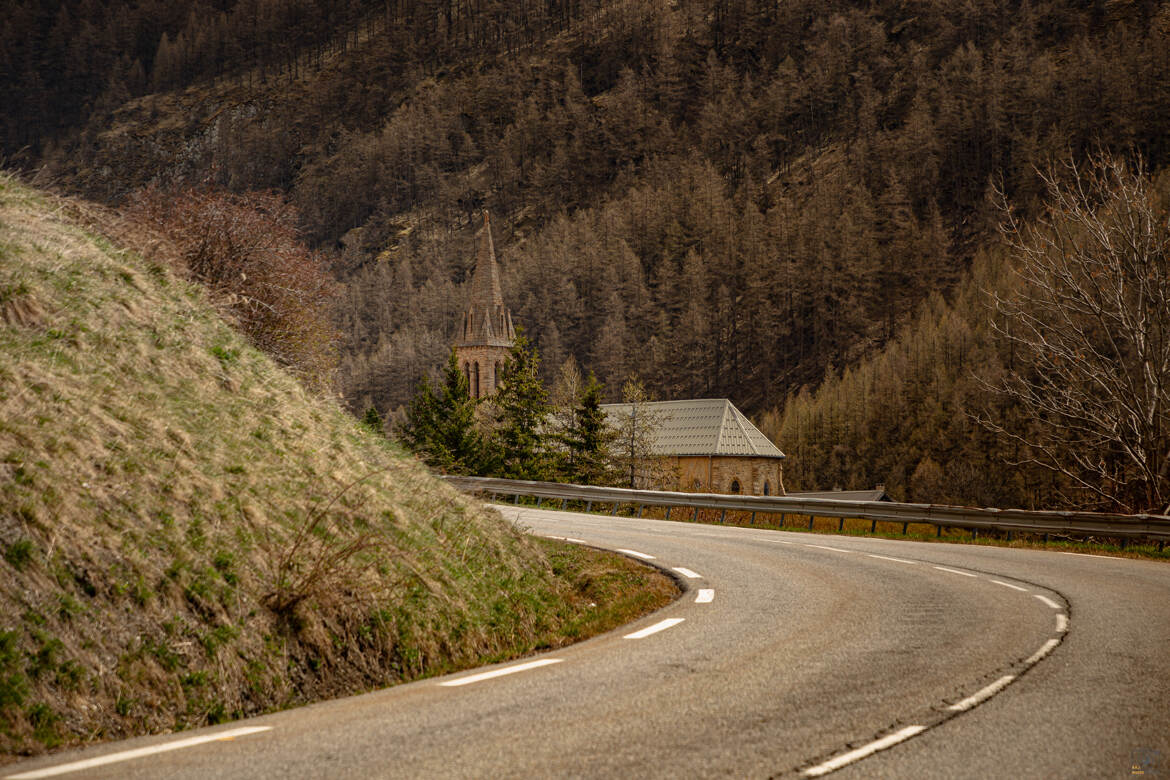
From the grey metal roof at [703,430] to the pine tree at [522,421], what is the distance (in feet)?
63.3

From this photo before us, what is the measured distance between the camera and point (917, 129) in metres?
163

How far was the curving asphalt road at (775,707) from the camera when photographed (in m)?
5.04

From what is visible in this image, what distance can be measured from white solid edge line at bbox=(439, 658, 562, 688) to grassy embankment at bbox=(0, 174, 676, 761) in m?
0.67

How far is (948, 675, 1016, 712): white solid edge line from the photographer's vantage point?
626cm

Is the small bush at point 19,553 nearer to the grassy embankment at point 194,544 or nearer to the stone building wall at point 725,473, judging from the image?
the grassy embankment at point 194,544

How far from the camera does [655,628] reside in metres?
9.46

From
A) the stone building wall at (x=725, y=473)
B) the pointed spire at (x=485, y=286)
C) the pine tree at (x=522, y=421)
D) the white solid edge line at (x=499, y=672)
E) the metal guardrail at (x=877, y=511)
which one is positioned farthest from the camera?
the pointed spire at (x=485, y=286)

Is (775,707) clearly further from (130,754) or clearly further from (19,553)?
(19,553)

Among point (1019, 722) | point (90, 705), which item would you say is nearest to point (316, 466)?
point (90, 705)

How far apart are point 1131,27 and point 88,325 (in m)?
189

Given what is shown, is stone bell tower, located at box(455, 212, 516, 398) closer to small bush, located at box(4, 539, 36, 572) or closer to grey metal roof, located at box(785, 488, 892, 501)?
grey metal roof, located at box(785, 488, 892, 501)

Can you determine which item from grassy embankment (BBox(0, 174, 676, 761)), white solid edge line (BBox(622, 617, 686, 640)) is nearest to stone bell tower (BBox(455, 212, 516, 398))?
grassy embankment (BBox(0, 174, 676, 761))

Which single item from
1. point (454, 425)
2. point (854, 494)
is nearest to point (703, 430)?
point (854, 494)

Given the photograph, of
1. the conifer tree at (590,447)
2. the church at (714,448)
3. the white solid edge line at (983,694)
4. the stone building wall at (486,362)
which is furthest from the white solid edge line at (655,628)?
the stone building wall at (486,362)
